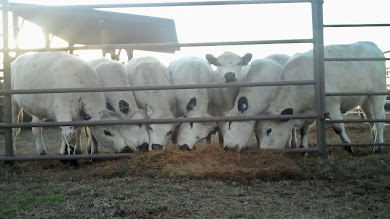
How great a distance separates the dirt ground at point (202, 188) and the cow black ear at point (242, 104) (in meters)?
1.33

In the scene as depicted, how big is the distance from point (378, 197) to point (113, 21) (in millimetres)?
12364

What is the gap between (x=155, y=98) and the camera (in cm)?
812

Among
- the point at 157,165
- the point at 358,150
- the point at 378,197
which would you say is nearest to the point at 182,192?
the point at 157,165

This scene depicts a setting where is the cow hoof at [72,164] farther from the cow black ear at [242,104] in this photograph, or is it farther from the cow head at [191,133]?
the cow black ear at [242,104]

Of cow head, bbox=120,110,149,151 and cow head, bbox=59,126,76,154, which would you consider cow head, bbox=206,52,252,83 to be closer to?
Result: cow head, bbox=120,110,149,151

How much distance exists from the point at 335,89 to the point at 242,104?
1958mm

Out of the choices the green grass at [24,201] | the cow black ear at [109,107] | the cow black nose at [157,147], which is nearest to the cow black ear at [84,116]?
the cow black ear at [109,107]

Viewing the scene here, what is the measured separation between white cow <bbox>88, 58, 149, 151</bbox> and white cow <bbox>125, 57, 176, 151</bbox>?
0.16m

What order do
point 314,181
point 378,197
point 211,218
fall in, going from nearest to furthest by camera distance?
1. point 211,218
2. point 378,197
3. point 314,181

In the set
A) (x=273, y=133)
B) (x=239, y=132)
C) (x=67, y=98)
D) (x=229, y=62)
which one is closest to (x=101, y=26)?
(x=67, y=98)

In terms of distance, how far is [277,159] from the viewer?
20.7ft

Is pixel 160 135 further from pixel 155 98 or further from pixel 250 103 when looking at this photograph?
pixel 250 103

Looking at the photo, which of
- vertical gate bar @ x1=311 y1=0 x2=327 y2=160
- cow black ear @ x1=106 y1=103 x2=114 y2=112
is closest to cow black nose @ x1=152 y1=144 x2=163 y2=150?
cow black ear @ x1=106 y1=103 x2=114 y2=112

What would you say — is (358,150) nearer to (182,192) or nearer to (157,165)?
(157,165)
